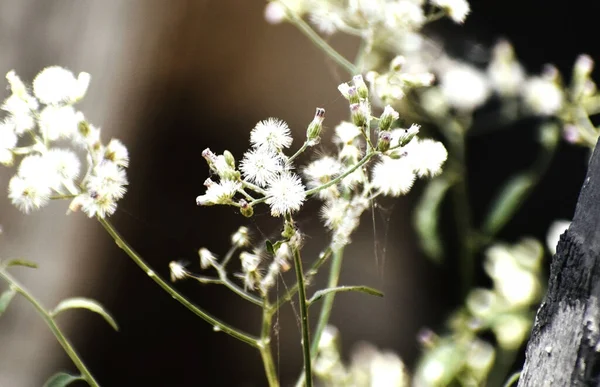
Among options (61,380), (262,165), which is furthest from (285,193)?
(61,380)

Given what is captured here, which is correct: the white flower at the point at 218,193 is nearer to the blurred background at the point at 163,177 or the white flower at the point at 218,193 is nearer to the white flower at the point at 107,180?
the white flower at the point at 107,180

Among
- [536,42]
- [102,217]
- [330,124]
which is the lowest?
[102,217]

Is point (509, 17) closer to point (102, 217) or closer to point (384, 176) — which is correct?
point (384, 176)

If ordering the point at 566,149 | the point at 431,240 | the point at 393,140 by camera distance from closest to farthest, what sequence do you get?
the point at 393,140 → the point at 431,240 → the point at 566,149

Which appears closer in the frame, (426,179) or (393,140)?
(393,140)

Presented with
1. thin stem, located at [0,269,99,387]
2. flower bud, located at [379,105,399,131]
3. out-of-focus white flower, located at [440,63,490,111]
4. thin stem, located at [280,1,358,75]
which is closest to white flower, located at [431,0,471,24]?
thin stem, located at [280,1,358,75]

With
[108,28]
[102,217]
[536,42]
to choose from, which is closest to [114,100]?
[108,28]

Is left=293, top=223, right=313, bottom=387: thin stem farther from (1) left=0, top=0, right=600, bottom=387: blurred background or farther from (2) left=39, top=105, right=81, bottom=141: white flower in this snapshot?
(1) left=0, top=0, right=600, bottom=387: blurred background

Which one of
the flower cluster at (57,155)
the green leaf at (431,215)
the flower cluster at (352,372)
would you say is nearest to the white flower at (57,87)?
the flower cluster at (57,155)
